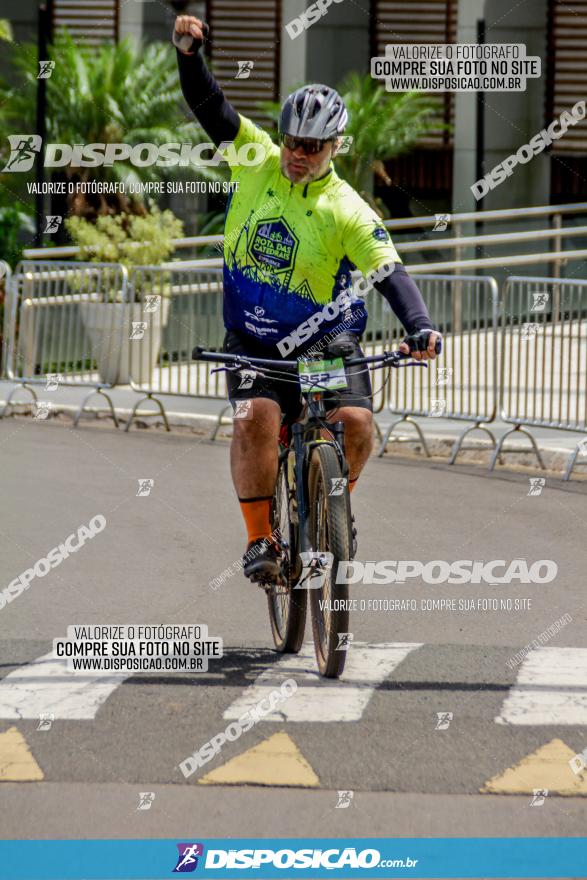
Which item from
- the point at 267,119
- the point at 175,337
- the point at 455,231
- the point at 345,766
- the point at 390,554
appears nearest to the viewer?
the point at 345,766

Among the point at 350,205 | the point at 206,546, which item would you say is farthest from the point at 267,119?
the point at 350,205

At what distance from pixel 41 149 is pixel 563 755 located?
41.7 ft

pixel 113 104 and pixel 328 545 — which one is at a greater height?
pixel 113 104

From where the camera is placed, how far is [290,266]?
6160 mm

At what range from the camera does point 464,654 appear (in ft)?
21.5

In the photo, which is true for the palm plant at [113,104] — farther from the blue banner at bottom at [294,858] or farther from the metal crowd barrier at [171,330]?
the blue banner at bottom at [294,858]

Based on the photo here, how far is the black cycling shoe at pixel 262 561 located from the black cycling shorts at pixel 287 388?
1.71ft

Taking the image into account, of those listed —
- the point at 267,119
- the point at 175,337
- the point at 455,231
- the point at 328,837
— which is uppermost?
the point at 267,119


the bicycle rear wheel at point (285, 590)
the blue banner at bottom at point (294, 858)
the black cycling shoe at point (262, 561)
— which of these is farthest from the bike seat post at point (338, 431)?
the blue banner at bottom at point (294, 858)

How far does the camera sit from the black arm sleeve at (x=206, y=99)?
633 cm

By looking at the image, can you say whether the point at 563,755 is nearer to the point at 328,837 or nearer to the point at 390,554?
the point at 328,837

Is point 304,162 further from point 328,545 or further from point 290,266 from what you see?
point 328,545

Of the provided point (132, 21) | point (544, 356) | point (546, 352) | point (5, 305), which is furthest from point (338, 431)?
point (132, 21)

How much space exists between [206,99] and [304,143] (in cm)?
48
